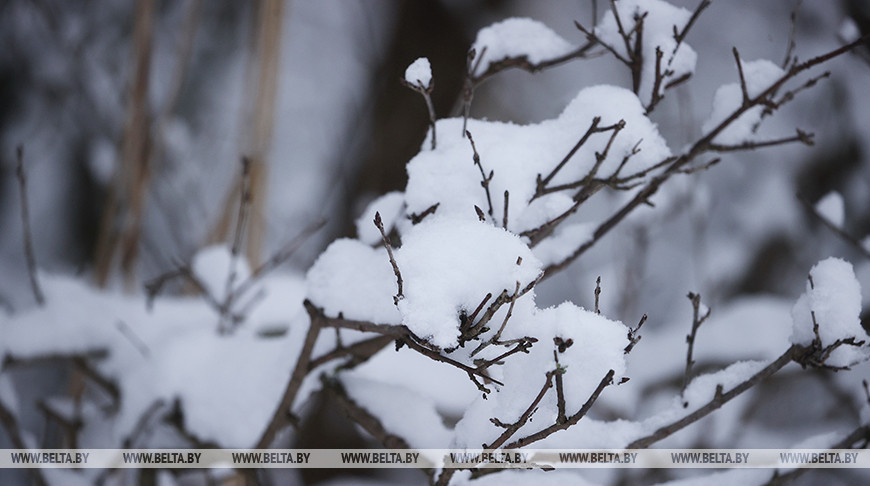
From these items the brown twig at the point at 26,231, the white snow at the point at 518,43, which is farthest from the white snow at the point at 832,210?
the brown twig at the point at 26,231

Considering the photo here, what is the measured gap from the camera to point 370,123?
2.80 metres

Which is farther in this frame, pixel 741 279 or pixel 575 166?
pixel 741 279

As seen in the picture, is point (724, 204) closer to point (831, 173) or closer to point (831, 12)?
point (831, 173)

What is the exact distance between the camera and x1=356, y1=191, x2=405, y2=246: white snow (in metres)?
0.85

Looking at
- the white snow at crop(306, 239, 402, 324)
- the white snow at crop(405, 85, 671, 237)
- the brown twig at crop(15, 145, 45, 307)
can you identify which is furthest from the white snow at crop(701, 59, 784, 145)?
the brown twig at crop(15, 145, 45, 307)

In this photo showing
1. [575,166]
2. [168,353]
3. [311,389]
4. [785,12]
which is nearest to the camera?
[575,166]

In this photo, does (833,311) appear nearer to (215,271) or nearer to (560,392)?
(560,392)

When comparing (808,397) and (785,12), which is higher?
(785,12)

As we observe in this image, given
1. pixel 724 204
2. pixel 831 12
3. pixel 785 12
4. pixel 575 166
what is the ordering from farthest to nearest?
pixel 724 204 → pixel 785 12 → pixel 831 12 → pixel 575 166

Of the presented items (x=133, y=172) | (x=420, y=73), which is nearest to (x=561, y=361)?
(x=420, y=73)

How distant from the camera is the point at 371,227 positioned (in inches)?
33.4

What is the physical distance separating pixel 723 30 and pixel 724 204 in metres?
1.14

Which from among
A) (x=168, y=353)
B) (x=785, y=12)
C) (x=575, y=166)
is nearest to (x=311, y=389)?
(x=168, y=353)

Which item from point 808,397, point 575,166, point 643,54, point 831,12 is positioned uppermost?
point 831,12
